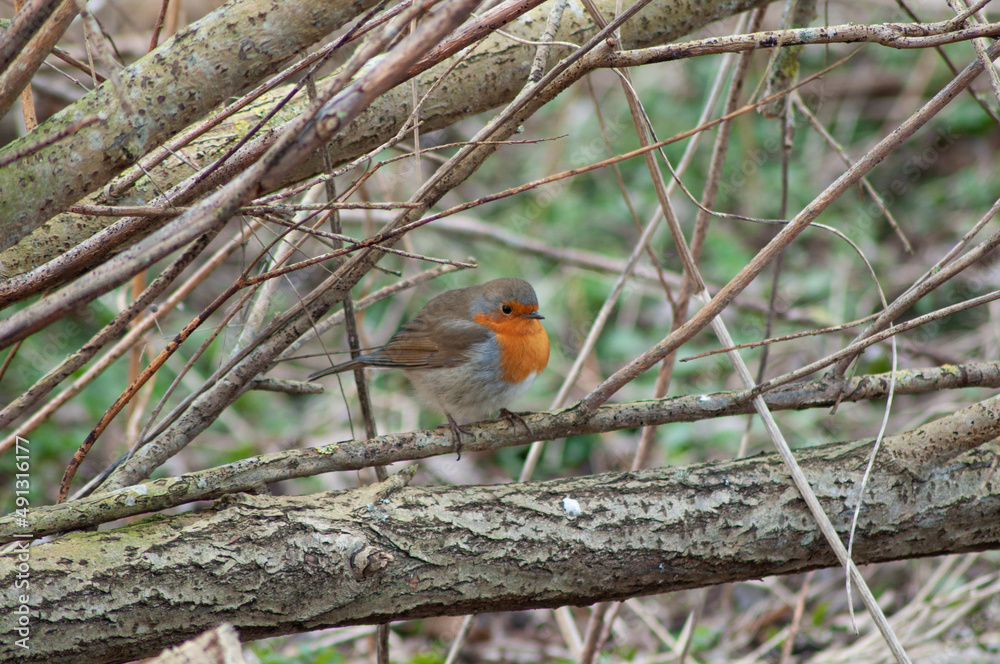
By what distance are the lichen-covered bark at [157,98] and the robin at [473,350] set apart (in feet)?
6.15

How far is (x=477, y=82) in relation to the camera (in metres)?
2.65

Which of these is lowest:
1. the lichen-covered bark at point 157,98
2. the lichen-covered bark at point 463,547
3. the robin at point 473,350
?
the lichen-covered bark at point 463,547

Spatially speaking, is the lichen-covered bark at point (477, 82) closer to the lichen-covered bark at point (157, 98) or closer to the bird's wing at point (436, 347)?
the lichen-covered bark at point (157, 98)

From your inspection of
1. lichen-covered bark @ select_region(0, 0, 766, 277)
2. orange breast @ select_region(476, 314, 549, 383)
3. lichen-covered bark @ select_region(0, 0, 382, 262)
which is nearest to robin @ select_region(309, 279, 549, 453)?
orange breast @ select_region(476, 314, 549, 383)

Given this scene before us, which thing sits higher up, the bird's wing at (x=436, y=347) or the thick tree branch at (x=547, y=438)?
the bird's wing at (x=436, y=347)

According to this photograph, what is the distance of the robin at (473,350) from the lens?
3371 mm

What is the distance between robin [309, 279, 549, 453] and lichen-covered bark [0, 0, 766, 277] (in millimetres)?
1072

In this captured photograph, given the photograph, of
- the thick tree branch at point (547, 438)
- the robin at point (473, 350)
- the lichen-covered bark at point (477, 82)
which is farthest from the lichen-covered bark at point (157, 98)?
the robin at point (473, 350)

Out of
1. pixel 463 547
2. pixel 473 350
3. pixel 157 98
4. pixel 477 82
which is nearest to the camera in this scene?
pixel 157 98

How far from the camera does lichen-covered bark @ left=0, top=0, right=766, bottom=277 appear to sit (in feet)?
8.34

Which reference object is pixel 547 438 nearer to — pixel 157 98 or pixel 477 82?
pixel 477 82

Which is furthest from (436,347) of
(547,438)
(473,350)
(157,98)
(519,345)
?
(157,98)

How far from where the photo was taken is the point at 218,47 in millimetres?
1447

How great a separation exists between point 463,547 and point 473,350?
161 cm
